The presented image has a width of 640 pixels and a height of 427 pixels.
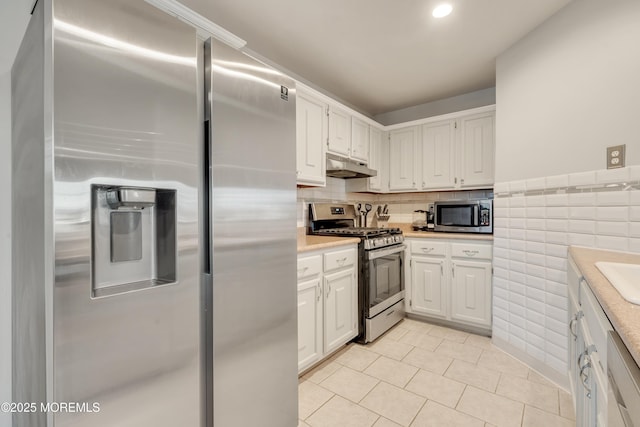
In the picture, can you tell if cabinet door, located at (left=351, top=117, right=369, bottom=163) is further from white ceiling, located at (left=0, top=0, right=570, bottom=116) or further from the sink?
the sink

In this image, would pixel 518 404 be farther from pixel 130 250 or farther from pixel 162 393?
pixel 130 250

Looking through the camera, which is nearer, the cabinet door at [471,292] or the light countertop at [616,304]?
the light countertop at [616,304]

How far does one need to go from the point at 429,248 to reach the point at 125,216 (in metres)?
2.65

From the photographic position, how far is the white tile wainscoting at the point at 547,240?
1.60 m

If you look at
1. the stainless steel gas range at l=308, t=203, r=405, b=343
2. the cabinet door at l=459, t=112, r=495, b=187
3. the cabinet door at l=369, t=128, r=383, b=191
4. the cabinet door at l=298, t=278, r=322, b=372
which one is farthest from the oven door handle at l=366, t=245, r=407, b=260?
the cabinet door at l=459, t=112, r=495, b=187

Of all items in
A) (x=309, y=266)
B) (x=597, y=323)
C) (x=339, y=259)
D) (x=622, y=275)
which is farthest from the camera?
(x=339, y=259)

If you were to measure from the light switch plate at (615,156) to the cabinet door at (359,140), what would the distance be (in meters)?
1.93

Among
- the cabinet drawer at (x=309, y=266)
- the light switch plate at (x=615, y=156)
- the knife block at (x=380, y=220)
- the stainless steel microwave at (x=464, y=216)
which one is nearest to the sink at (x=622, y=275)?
the light switch plate at (x=615, y=156)

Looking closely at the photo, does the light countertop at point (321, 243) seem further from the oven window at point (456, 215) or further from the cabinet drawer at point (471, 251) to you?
the oven window at point (456, 215)

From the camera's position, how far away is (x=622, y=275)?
3.67 ft

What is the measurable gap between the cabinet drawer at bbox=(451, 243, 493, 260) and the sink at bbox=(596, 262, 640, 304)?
1.37 m

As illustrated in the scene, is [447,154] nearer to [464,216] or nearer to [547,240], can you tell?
[464,216]

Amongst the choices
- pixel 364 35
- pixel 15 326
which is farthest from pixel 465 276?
pixel 15 326

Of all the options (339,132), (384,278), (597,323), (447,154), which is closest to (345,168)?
(339,132)
